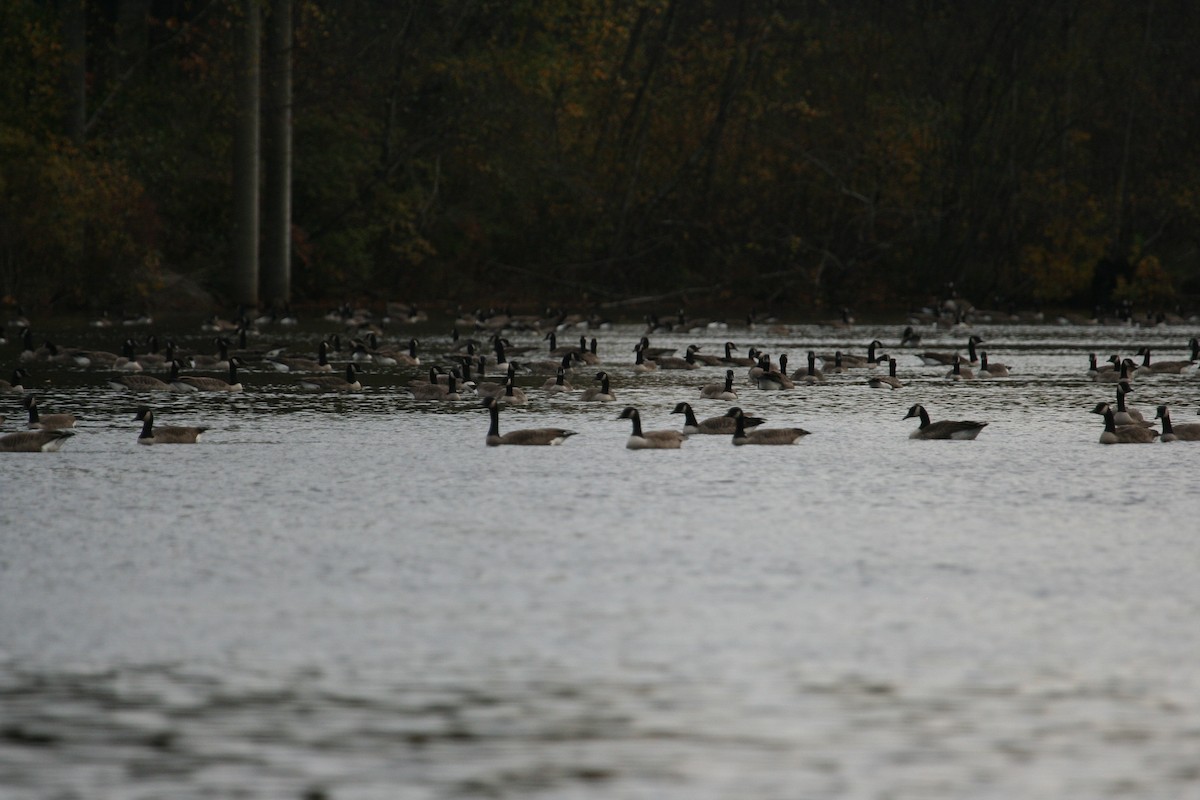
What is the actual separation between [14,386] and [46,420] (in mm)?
6274

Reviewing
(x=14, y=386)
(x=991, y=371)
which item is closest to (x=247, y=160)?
(x=14, y=386)

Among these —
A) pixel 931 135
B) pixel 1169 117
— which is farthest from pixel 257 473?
pixel 1169 117

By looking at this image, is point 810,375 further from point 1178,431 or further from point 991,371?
point 1178,431

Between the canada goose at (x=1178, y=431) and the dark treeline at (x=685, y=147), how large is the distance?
36.9 m

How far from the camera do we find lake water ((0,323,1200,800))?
27.1 feet

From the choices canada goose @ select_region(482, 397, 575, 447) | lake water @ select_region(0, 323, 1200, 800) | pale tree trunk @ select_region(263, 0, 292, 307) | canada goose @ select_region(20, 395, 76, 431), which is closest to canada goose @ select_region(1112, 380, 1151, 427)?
lake water @ select_region(0, 323, 1200, 800)

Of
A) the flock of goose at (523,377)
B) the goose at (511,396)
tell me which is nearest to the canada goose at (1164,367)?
the flock of goose at (523,377)

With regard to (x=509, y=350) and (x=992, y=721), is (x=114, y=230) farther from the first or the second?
(x=992, y=721)

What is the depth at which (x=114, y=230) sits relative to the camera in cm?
5084

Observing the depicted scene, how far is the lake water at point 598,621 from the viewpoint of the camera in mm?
8266

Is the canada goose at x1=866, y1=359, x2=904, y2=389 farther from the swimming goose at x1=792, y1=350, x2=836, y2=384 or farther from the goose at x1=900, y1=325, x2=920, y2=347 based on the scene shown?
the goose at x1=900, y1=325, x2=920, y2=347

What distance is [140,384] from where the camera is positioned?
95.2 feet

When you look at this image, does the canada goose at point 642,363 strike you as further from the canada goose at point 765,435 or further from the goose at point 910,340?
the canada goose at point 765,435

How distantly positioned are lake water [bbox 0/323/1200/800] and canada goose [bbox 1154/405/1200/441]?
0.61m
